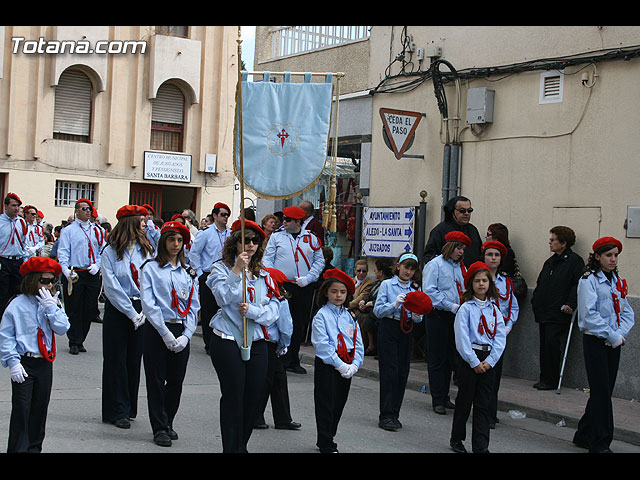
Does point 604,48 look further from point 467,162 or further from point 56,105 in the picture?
point 56,105

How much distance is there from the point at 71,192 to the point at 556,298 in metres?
20.0

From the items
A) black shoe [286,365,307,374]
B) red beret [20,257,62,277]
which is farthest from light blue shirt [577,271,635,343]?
red beret [20,257,62,277]

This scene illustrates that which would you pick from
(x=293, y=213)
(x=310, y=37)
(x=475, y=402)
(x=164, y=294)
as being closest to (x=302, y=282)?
(x=293, y=213)

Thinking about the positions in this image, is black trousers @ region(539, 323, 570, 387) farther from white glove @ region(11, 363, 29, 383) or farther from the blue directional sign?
white glove @ region(11, 363, 29, 383)

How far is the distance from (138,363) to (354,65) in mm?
7730

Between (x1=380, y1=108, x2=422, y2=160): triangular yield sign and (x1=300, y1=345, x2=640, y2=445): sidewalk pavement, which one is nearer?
(x1=300, y1=345, x2=640, y2=445): sidewalk pavement

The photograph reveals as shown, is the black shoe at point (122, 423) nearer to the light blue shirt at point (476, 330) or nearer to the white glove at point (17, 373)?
the white glove at point (17, 373)

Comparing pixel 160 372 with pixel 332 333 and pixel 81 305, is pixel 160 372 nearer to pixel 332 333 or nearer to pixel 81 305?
pixel 332 333

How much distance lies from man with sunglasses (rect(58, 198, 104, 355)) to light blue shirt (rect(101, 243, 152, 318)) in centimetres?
401

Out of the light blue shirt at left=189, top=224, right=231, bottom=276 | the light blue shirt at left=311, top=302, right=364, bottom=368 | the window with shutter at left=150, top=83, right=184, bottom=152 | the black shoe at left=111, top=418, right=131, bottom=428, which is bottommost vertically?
the black shoe at left=111, top=418, right=131, bottom=428

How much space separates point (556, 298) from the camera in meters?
10.6

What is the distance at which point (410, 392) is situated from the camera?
1065 centimetres

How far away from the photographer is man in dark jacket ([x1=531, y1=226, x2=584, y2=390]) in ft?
34.7

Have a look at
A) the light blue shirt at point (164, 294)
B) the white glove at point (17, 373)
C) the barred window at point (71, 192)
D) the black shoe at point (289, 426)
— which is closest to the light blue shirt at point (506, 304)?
the black shoe at point (289, 426)
